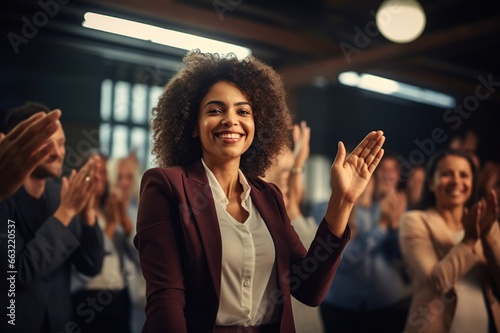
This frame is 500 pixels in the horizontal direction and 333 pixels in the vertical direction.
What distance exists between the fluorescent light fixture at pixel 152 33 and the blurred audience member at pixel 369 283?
1.33m

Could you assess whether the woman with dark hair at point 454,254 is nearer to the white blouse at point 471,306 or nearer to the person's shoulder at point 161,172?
the white blouse at point 471,306

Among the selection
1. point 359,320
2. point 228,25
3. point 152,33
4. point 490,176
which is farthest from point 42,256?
point 490,176

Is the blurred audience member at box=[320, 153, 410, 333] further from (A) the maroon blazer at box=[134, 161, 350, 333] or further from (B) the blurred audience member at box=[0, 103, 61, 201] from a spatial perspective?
(B) the blurred audience member at box=[0, 103, 61, 201]

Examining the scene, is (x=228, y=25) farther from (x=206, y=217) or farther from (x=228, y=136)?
(x=206, y=217)

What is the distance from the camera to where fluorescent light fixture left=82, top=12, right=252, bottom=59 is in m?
3.03

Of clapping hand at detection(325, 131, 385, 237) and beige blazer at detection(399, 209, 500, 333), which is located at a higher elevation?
clapping hand at detection(325, 131, 385, 237)

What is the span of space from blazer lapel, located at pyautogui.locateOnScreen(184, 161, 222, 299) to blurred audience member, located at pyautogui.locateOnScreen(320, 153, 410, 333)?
1.97 meters

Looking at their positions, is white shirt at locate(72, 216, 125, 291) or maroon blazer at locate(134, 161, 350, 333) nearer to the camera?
maroon blazer at locate(134, 161, 350, 333)

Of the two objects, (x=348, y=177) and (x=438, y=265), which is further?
(x=438, y=265)

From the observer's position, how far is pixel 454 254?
88.8 inches

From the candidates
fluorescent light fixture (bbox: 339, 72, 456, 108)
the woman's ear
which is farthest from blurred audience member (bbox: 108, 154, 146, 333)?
fluorescent light fixture (bbox: 339, 72, 456, 108)

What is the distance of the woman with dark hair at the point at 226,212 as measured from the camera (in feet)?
4.18

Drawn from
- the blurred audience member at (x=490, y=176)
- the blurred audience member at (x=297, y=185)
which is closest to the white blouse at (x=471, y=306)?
the blurred audience member at (x=297, y=185)

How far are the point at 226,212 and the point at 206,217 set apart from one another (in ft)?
0.25
